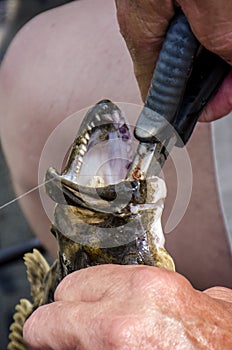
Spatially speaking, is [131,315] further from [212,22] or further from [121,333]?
[212,22]

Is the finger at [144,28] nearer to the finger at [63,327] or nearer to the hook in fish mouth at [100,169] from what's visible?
the hook in fish mouth at [100,169]

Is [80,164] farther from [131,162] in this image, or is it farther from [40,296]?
[40,296]

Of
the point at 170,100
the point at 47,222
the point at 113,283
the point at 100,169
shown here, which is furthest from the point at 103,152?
the point at 47,222

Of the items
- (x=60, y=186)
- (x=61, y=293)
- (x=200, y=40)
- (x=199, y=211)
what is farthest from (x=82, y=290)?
(x=199, y=211)

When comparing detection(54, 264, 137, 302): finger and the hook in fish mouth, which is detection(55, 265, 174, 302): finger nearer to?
detection(54, 264, 137, 302): finger

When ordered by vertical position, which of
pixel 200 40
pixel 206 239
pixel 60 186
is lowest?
pixel 206 239

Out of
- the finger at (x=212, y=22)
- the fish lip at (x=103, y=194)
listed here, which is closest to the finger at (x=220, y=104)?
the finger at (x=212, y=22)

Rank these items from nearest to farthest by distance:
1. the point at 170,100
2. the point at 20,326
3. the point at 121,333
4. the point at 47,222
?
the point at 121,333, the point at 170,100, the point at 20,326, the point at 47,222
